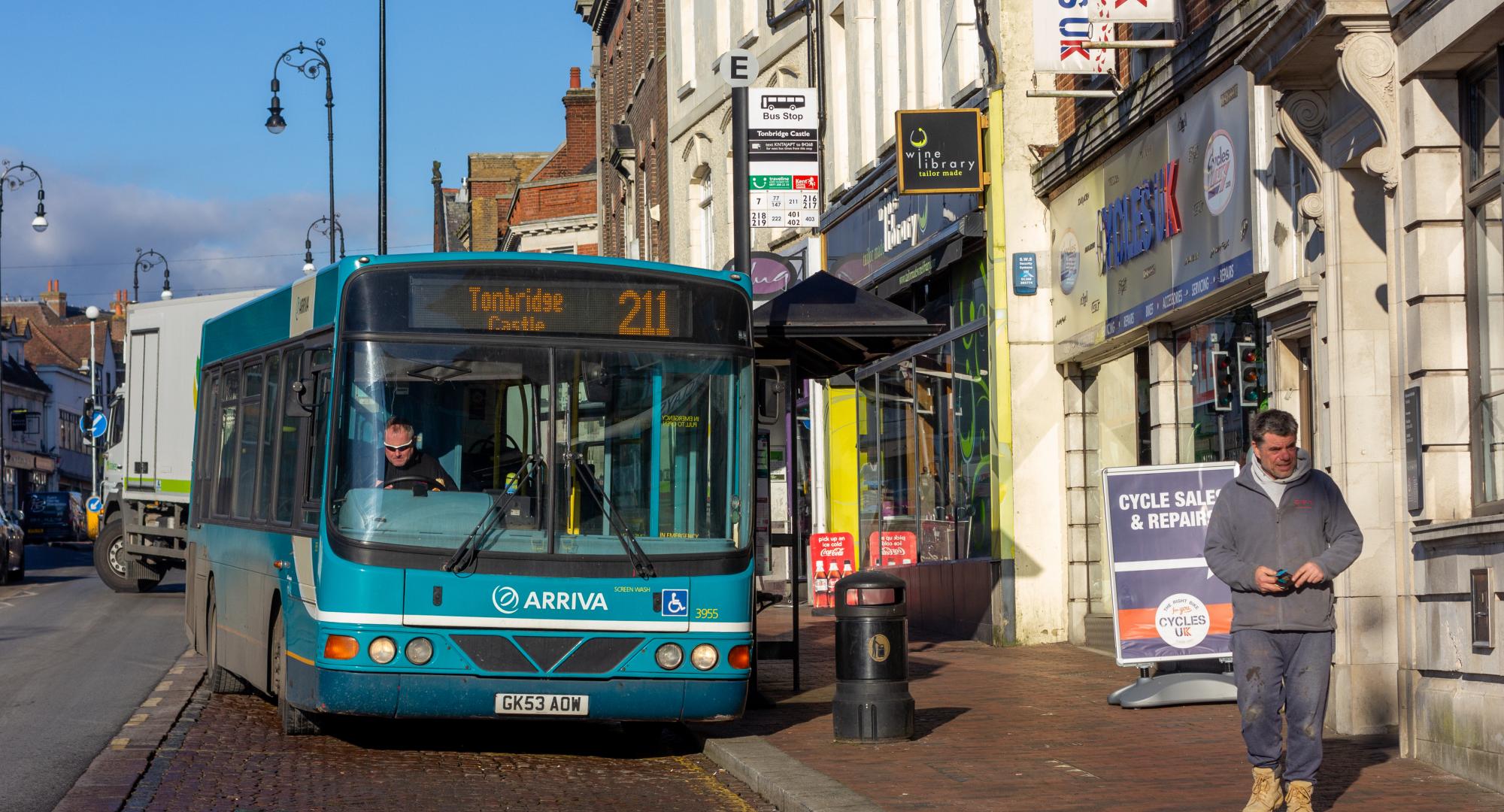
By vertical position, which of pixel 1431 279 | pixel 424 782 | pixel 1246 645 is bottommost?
pixel 424 782

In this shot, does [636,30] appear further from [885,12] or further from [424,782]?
[424,782]

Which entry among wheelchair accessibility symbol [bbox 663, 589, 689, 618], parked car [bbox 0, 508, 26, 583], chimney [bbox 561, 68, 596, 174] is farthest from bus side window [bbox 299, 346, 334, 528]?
chimney [bbox 561, 68, 596, 174]

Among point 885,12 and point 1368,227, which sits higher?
point 885,12

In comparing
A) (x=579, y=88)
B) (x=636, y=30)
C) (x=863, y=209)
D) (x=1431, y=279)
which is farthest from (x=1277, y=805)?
(x=579, y=88)

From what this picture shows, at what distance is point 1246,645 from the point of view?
816cm

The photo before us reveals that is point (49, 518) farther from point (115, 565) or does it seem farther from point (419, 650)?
point (419, 650)

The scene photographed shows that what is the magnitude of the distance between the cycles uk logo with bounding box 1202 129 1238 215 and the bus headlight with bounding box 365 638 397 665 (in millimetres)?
6640

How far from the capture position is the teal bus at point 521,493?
10219mm

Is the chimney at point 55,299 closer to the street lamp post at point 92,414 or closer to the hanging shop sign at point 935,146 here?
the street lamp post at point 92,414

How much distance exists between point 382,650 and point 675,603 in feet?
5.20

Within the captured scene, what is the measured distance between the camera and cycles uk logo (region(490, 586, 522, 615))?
10234mm

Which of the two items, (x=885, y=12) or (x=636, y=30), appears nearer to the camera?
(x=885, y=12)

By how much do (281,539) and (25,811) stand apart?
9.03ft

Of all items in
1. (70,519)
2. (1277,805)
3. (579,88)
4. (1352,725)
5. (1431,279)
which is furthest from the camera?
(70,519)
